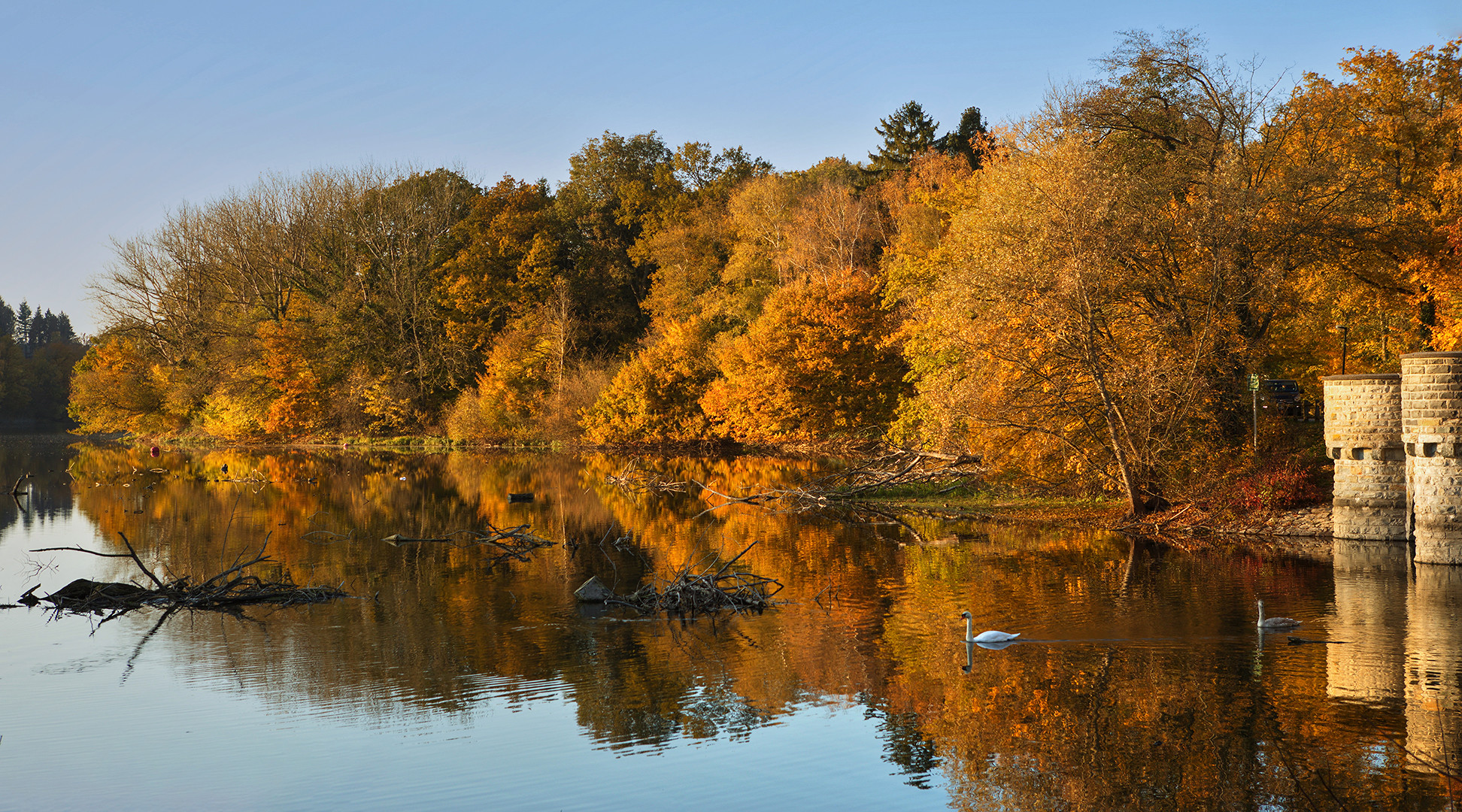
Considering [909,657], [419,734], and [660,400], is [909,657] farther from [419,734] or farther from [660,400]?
[660,400]

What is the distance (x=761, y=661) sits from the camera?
43.8ft

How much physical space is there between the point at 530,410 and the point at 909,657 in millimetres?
51636

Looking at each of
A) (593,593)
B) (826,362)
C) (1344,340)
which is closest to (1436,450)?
(593,593)

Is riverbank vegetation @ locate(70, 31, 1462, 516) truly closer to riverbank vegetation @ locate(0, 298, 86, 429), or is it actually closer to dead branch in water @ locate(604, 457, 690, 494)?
dead branch in water @ locate(604, 457, 690, 494)

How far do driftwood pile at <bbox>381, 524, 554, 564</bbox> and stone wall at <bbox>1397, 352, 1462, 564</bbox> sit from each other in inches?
700

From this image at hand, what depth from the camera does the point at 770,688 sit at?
1219cm

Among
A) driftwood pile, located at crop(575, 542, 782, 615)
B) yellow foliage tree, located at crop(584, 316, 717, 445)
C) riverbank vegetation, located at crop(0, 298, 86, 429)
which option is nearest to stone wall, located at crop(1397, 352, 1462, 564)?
driftwood pile, located at crop(575, 542, 782, 615)

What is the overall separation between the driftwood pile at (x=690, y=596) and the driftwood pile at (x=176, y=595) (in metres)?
4.78

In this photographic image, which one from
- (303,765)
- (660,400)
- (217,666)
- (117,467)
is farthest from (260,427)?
(303,765)

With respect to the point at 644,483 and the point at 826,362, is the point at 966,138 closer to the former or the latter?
the point at 826,362

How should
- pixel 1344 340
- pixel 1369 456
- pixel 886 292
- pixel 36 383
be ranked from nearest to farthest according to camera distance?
pixel 1369 456, pixel 1344 340, pixel 886 292, pixel 36 383

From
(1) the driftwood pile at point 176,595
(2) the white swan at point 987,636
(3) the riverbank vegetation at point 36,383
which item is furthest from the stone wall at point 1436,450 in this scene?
(3) the riverbank vegetation at point 36,383

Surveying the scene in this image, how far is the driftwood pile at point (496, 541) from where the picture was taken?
22.7 m

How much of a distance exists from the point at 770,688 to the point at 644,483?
2676 centimetres
